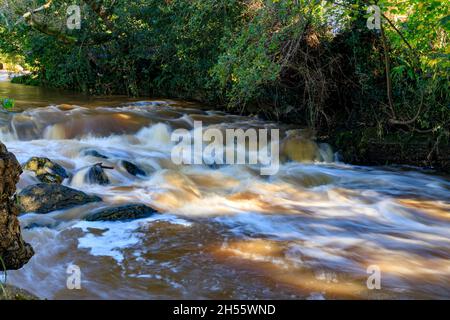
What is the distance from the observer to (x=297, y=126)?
397 inches

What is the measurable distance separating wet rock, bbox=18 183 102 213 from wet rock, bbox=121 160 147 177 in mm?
1472

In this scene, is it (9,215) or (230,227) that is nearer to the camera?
(9,215)

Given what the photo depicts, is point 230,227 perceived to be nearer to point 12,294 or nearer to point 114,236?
point 114,236

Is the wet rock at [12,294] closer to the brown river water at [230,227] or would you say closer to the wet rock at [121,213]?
the brown river water at [230,227]

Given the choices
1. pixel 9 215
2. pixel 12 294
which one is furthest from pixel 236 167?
pixel 12 294

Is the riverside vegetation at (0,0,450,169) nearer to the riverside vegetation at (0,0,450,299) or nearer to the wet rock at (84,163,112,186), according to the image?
the riverside vegetation at (0,0,450,299)

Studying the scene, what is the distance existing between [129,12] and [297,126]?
5615 millimetres

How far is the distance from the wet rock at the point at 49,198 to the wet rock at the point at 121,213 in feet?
1.59

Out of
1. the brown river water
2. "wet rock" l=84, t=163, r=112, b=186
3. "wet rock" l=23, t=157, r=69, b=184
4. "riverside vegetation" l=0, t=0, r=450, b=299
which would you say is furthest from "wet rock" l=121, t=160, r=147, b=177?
"wet rock" l=23, t=157, r=69, b=184

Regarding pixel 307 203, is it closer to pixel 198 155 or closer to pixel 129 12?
pixel 198 155

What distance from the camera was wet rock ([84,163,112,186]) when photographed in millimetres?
6699

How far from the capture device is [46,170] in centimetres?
660

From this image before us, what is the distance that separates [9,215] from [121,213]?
2.46 m
